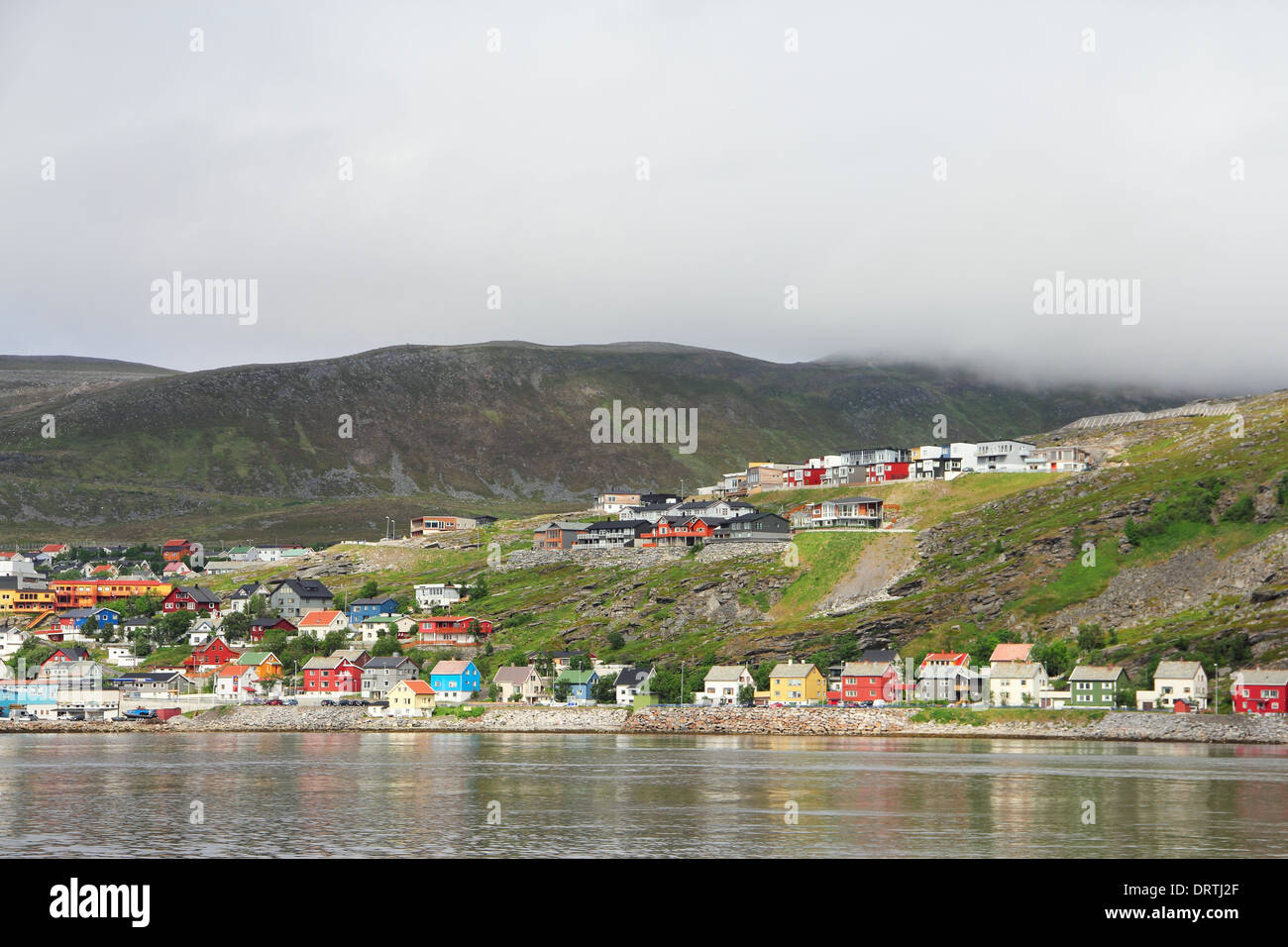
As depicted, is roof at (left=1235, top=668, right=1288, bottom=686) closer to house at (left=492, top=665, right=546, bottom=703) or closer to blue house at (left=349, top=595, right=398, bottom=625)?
house at (left=492, top=665, right=546, bottom=703)

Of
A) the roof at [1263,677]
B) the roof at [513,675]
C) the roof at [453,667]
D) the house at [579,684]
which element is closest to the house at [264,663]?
the roof at [453,667]

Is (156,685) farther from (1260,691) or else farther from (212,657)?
(1260,691)

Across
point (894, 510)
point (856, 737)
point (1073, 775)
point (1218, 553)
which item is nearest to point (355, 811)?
point (1073, 775)

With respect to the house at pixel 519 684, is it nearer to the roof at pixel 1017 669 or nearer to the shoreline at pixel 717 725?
the shoreline at pixel 717 725

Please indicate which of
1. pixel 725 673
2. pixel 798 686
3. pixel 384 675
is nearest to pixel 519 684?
pixel 384 675

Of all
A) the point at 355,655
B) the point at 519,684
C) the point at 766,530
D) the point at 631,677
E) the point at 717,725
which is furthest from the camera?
the point at 766,530

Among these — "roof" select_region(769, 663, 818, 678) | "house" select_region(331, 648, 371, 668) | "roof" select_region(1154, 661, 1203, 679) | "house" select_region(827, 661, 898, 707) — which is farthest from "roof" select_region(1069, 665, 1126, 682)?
"house" select_region(331, 648, 371, 668)
